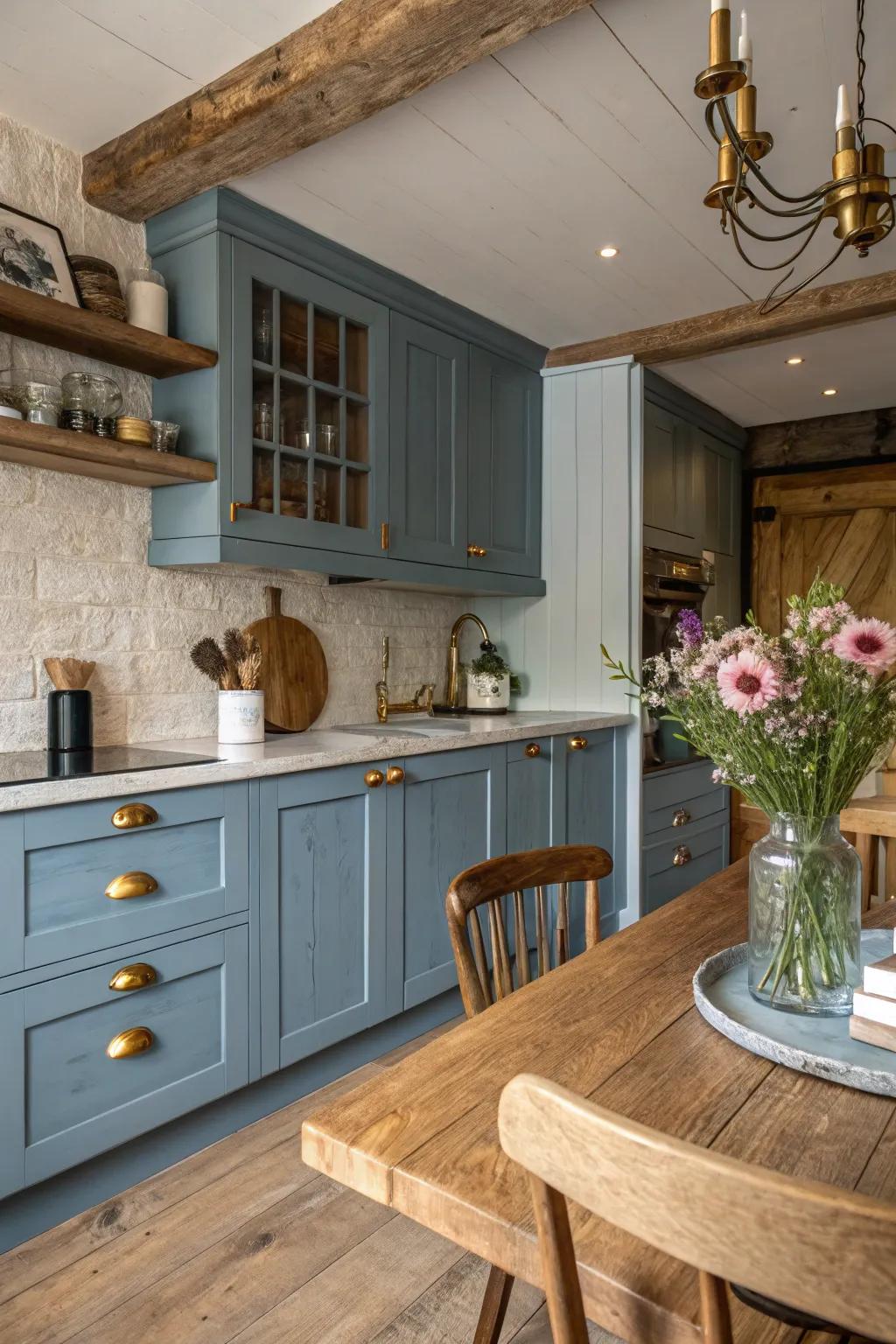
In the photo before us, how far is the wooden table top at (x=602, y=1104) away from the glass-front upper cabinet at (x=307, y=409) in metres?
1.71

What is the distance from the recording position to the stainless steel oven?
145 inches

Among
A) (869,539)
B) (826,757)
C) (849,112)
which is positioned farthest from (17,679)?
(869,539)

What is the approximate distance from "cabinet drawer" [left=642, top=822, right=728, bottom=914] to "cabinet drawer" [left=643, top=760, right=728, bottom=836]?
8 cm

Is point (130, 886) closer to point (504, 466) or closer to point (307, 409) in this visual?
point (307, 409)

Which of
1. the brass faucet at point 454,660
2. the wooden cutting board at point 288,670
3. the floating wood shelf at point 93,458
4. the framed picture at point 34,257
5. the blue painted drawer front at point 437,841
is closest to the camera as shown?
the floating wood shelf at point 93,458

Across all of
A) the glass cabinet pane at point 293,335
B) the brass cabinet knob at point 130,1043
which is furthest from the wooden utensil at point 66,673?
→ the glass cabinet pane at point 293,335

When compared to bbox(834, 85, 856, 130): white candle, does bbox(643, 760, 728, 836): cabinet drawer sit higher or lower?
lower

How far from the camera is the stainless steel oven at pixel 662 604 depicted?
3.69 m

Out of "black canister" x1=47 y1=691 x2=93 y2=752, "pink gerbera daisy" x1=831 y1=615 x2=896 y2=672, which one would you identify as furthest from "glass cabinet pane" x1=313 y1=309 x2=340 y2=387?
"pink gerbera daisy" x1=831 y1=615 x2=896 y2=672

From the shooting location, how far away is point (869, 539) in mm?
4477

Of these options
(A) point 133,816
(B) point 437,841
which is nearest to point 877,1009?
(A) point 133,816

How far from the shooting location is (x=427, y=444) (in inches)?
121

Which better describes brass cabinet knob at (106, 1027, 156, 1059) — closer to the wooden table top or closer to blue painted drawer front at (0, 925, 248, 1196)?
blue painted drawer front at (0, 925, 248, 1196)

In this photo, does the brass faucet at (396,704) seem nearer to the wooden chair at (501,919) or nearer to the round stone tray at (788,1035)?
the wooden chair at (501,919)
